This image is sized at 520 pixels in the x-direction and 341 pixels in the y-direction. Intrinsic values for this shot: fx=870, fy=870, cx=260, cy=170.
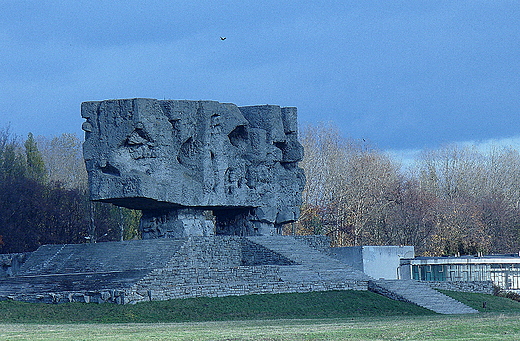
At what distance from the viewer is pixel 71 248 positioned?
3259 centimetres

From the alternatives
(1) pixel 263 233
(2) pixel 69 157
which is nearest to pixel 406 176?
(2) pixel 69 157

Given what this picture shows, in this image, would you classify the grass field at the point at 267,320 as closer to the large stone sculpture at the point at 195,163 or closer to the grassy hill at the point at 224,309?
the grassy hill at the point at 224,309

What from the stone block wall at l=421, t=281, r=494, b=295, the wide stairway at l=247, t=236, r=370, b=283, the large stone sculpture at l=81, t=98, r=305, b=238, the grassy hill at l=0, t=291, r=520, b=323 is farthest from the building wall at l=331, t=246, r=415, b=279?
the grassy hill at l=0, t=291, r=520, b=323

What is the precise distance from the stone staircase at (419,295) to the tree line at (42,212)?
17.3 m

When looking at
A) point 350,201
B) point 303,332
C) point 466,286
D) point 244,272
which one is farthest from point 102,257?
point 350,201

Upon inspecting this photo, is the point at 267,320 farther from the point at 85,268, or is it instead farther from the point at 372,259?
the point at 372,259

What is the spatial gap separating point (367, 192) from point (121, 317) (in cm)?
3451

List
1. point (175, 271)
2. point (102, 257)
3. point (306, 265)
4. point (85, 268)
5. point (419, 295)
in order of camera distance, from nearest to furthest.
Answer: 1. point (175, 271)
2. point (419, 295)
3. point (306, 265)
4. point (85, 268)
5. point (102, 257)

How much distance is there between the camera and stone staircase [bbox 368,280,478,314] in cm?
2773

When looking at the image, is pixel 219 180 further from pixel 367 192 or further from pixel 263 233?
pixel 367 192

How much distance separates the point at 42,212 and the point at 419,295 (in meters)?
24.6

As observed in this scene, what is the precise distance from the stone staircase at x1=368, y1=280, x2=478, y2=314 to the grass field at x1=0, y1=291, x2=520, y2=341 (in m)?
0.61

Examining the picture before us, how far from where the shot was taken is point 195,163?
33469 millimetres

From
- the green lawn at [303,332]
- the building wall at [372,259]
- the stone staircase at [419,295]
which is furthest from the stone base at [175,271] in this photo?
the green lawn at [303,332]
